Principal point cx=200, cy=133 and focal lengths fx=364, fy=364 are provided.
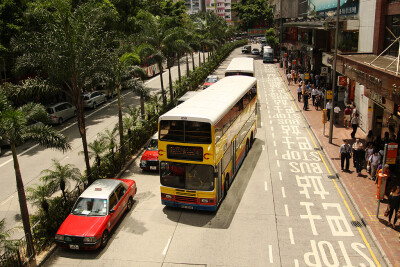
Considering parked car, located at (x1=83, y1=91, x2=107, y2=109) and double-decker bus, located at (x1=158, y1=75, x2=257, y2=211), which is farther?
parked car, located at (x1=83, y1=91, x2=107, y2=109)

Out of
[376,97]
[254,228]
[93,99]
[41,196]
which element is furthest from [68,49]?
[93,99]

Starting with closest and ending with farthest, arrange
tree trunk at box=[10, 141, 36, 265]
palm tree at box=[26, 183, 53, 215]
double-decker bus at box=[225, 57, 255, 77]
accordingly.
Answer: tree trunk at box=[10, 141, 36, 265] < palm tree at box=[26, 183, 53, 215] < double-decker bus at box=[225, 57, 255, 77]

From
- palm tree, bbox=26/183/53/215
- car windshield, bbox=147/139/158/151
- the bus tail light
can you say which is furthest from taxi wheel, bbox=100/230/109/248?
car windshield, bbox=147/139/158/151

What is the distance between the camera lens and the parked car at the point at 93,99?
3462 cm

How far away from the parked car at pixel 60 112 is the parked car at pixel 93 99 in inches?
103

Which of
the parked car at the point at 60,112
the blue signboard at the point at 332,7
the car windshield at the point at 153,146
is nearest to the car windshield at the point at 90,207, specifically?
the car windshield at the point at 153,146

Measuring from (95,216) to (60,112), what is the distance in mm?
19620

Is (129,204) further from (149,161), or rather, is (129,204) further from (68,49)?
(68,49)

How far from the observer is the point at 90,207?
42.6ft

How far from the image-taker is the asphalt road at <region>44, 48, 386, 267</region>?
11602 millimetres

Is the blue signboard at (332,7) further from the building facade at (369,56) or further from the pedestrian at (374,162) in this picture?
the pedestrian at (374,162)

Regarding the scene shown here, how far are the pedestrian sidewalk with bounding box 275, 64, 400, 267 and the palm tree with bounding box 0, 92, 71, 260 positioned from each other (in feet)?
36.9

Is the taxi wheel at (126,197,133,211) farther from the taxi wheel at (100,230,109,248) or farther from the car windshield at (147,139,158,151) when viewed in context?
the car windshield at (147,139,158,151)

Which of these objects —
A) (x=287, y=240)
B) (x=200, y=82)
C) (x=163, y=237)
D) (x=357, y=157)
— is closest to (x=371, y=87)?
(x=357, y=157)
